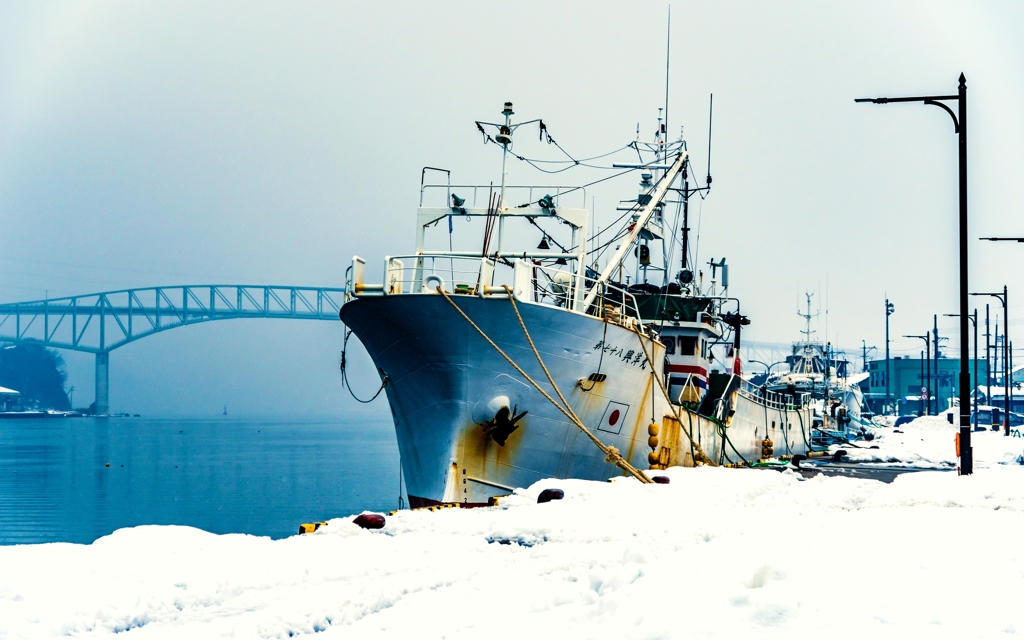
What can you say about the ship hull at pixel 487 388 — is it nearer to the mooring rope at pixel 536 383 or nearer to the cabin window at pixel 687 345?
the mooring rope at pixel 536 383

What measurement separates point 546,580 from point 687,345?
833 inches

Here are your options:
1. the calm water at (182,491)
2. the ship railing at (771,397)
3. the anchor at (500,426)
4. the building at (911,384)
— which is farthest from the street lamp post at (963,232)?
the building at (911,384)

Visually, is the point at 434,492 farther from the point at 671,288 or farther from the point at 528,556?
the point at 671,288

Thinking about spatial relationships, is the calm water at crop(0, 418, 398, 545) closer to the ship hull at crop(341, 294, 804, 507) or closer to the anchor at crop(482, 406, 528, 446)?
the ship hull at crop(341, 294, 804, 507)

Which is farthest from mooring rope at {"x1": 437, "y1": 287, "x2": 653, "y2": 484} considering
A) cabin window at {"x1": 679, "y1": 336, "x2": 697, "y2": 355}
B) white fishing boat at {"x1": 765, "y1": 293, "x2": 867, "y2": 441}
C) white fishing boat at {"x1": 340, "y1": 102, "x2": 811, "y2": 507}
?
white fishing boat at {"x1": 765, "y1": 293, "x2": 867, "y2": 441}

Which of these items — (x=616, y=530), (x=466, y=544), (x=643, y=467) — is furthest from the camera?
(x=643, y=467)

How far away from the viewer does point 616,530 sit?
1209 centimetres

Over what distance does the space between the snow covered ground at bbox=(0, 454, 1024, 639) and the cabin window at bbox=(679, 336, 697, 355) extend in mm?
16319

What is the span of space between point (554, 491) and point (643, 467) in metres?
9.04

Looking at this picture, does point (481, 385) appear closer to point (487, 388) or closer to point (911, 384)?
point (487, 388)

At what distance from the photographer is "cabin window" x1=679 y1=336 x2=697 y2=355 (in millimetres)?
28984

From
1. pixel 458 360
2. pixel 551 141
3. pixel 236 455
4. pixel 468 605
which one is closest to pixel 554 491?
pixel 458 360

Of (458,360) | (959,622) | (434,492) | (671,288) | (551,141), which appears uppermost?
(551,141)

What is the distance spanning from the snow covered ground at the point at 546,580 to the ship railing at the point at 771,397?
20.1 m
